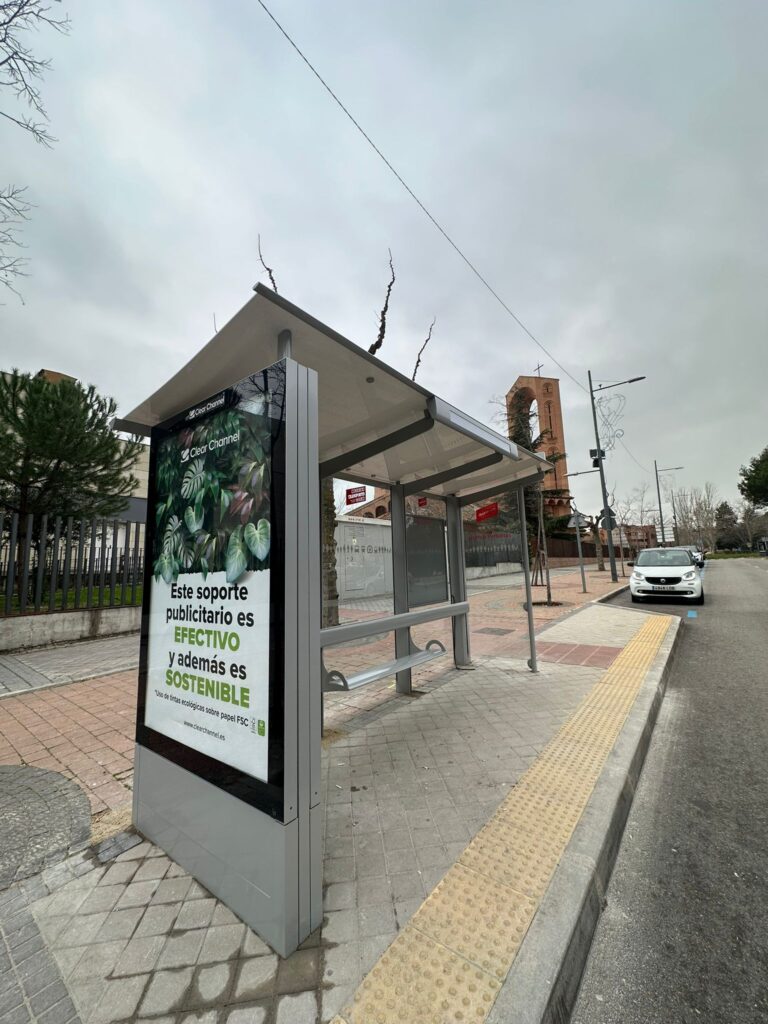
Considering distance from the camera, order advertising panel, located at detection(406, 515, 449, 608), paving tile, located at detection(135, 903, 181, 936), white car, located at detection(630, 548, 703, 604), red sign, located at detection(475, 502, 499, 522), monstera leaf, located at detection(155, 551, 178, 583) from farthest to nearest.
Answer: white car, located at detection(630, 548, 703, 604) → red sign, located at detection(475, 502, 499, 522) → advertising panel, located at detection(406, 515, 449, 608) → monstera leaf, located at detection(155, 551, 178, 583) → paving tile, located at detection(135, 903, 181, 936)

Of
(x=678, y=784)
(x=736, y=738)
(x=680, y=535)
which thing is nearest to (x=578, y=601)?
(x=736, y=738)

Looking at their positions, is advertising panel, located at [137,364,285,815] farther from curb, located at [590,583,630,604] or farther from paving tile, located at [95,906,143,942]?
curb, located at [590,583,630,604]

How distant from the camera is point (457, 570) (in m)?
5.50

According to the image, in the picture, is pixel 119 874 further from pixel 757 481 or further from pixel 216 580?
pixel 757 481

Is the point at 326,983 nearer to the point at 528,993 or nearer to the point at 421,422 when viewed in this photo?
the point at 528,993

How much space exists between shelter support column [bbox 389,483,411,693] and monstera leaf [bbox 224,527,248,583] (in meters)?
2.92

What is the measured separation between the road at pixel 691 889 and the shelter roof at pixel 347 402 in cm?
266

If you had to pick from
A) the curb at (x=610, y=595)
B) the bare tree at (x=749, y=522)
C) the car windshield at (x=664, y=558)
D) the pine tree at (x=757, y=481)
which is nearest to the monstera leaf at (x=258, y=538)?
the curb at (x=610, y=595)

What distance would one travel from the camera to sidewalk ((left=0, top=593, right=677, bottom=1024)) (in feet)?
4.55

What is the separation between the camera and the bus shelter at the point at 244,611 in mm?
1689

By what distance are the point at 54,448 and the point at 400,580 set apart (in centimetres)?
920

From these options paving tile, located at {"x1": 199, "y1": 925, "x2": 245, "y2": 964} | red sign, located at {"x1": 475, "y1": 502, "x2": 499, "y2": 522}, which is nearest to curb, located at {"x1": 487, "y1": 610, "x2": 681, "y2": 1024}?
paving tile, located at {"x1": 199, "y1": 925, "x2": 245, "y2": 964}

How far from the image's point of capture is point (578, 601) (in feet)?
39.7

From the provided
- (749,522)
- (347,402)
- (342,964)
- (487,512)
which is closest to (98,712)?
(342,964)
